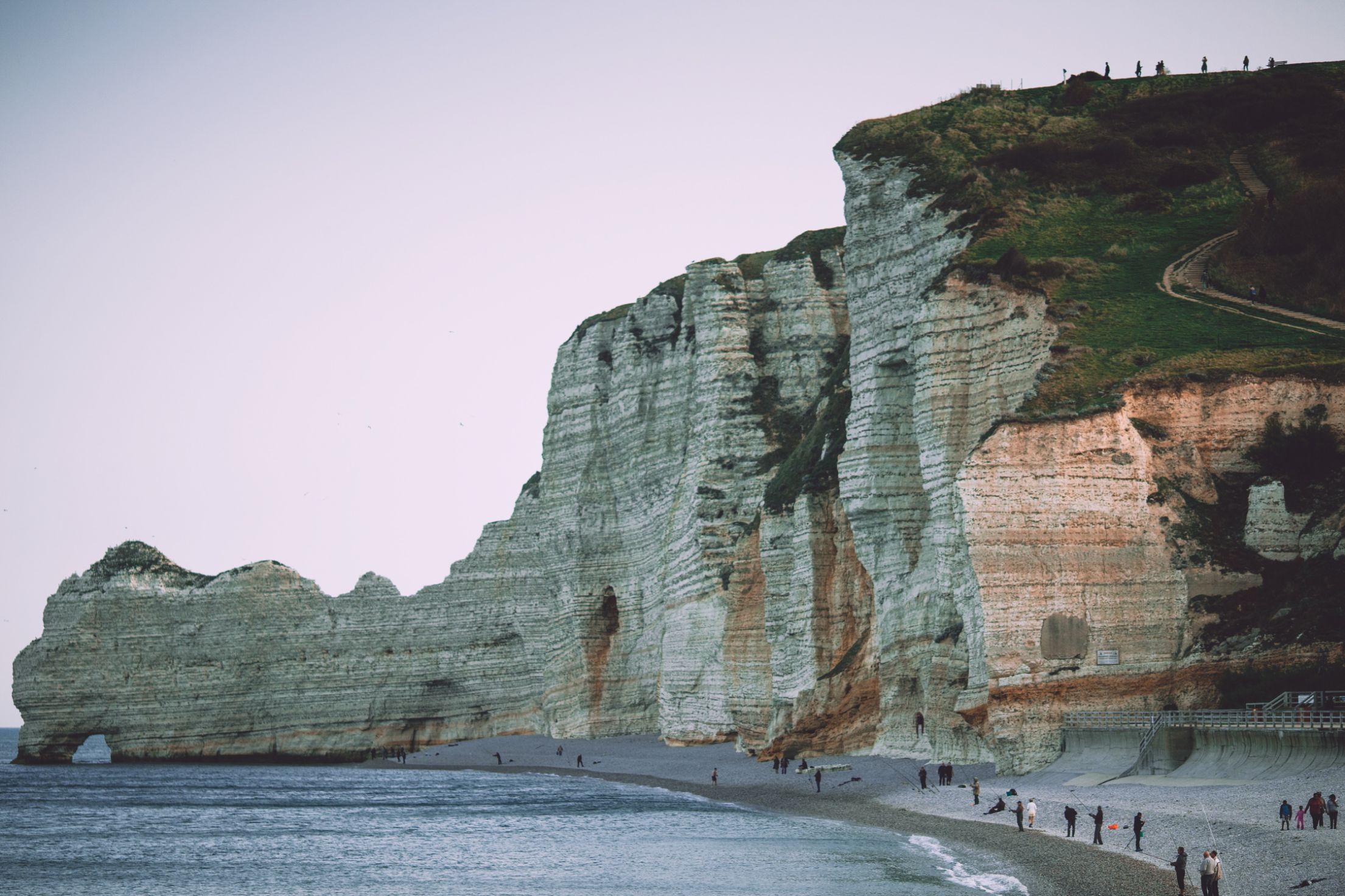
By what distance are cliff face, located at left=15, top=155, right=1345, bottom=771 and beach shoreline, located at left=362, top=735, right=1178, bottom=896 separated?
2086 mm

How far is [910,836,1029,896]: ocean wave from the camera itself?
28.5m

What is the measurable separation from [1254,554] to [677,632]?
37.9 metres

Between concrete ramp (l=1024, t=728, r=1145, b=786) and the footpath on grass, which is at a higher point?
the footpath on grass

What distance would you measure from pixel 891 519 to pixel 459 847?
20.1 metres

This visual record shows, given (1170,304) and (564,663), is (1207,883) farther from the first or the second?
(564,663)

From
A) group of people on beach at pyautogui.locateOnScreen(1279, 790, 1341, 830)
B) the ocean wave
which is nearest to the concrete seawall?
group of people on beach at pyautogui.locateOnScreen(1279, 790, 1341, 830)

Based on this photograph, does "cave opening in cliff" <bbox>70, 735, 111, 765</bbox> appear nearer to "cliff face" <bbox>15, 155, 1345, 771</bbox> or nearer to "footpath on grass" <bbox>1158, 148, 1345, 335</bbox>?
"cliff face" <bbox>15, 155, 1345, 771</bbox>

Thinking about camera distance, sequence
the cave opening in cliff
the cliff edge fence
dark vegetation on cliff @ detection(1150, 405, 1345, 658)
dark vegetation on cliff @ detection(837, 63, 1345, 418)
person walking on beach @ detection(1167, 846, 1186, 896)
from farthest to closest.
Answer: the cave opening in cliff → dark vegetation on cliff @ detection(837, 63, 1345, 418) → the cliff edge fence → dark vegetation on cliff @ detection(1150, 405, 1345, 658) → person walking on beach @ detection(1167, 846, 1186, 896)

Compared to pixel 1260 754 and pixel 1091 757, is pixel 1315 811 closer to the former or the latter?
pixel 1260 754

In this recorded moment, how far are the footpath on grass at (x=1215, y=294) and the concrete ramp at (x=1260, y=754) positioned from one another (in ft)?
56.8

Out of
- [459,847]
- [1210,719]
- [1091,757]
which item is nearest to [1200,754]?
[1210,719]

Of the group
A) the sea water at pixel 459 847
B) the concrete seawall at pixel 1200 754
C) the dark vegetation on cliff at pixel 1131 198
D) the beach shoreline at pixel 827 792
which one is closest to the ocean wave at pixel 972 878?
the sea water at pixel 459 847

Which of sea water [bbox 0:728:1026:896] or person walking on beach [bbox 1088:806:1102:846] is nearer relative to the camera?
person walking on beach [bbox 1088:806:1102:846]

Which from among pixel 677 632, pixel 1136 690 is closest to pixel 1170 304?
pixel 1136 690
